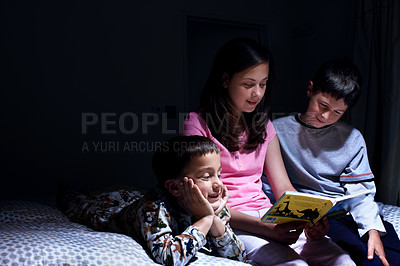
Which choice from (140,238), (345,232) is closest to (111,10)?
(140,238)

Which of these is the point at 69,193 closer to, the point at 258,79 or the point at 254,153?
the point at 254,153

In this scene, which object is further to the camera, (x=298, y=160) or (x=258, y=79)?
(x=298, y=160)

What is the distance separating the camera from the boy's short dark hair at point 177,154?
3.73 ft

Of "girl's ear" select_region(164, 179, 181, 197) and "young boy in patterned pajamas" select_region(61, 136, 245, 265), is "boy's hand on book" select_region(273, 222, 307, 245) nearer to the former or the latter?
"young boy in patterned pajamas" select_region(61, 136, 245, 265)

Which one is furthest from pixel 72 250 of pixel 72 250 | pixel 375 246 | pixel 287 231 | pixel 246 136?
pixel 375 246

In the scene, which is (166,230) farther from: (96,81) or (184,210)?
(96,81)

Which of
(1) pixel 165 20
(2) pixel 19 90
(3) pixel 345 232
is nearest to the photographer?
(3) pixel 345 232

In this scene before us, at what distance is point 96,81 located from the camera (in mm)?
2863

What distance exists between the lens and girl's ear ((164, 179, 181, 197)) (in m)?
1.14

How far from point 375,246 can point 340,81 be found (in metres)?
0.67

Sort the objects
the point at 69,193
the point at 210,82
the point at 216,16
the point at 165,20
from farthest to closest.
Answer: the point at 216,16
the point at 165,20
the point at 69,193
the point at 210,82

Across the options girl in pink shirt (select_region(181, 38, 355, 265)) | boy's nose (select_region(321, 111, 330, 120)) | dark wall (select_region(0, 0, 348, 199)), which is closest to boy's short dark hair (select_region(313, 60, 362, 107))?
boy's nose (select_region(321, 111, 330, 120))

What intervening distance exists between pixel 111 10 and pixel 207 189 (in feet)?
7.32

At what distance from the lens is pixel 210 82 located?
4.95 ft
